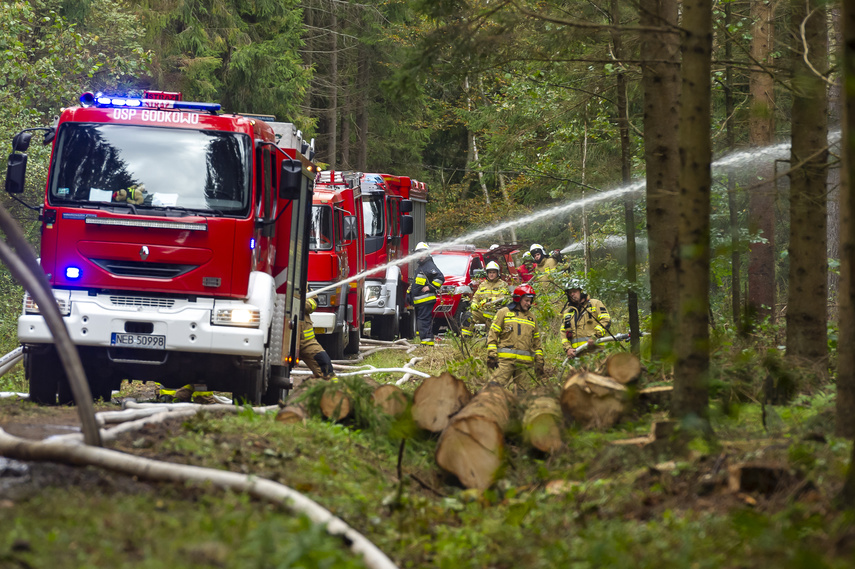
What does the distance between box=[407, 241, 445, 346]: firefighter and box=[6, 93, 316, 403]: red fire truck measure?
8.31m

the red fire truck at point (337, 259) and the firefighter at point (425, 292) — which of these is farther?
the firefighter at point (425, 292)

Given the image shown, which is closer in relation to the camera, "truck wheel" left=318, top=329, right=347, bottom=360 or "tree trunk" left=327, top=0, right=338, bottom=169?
"truck wheel" left=318, top=329, right=347, bottom=360

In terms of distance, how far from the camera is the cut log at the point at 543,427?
20.1 ft

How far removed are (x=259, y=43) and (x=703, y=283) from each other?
23.0 m

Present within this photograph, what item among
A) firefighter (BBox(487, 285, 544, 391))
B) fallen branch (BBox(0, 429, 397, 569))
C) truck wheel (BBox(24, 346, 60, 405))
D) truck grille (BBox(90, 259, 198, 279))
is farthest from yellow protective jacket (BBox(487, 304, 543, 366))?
fallen branch (BBox(0, 429, 397, 569))

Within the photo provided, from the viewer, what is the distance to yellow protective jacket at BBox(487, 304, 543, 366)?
9945 millimetres

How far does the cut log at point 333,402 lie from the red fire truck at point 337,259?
6091 millimetres

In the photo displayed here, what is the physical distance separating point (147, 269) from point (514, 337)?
3.98m

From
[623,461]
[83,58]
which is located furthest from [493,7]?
[83,58]

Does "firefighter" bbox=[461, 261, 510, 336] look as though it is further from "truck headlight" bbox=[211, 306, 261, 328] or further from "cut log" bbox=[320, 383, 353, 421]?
"cut log" bbox=[320, 383, 353, 421]

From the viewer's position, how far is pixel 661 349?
19.0 ft

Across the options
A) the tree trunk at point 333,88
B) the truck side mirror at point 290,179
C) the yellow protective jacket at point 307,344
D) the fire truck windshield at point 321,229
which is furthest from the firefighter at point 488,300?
the tree trunk at point 333,88

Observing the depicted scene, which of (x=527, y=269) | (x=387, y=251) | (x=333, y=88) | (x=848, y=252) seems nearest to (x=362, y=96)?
(x=333, y=88)

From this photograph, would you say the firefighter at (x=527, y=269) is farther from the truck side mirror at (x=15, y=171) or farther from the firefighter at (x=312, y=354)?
the truck side mirror at (x=15, y=171)
